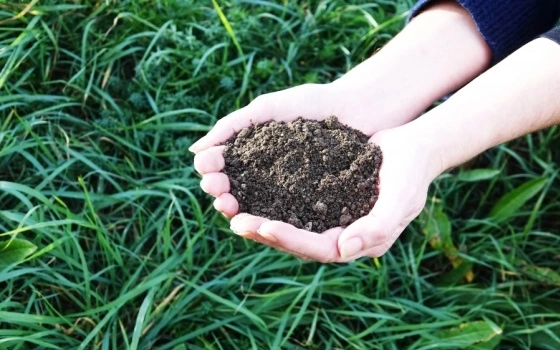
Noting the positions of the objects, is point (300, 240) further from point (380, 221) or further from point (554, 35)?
point (554, 35)

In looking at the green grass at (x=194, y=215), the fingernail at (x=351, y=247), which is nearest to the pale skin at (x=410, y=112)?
the fingernail at (x=351, y=247)

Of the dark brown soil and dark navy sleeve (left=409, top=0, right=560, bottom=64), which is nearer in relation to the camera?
the dark brown soil

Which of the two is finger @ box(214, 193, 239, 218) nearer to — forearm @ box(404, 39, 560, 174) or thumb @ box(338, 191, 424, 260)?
thumb @ box(338, 191, 424, 260)

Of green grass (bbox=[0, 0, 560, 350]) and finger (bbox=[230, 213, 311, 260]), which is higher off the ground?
finger (bbox=[230, 213, 311, 260])

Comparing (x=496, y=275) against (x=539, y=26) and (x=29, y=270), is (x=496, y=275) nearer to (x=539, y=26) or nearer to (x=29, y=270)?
(x=539, y=26)

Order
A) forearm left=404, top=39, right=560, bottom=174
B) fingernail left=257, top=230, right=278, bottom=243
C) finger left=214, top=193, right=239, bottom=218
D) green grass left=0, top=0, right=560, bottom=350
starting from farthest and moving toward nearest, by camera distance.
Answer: green grass left=0, top=0, right=560, bottom=350
forearm left=404, top=39, right=560, bottom=174
finger left=214, top=193, right=239, bottom=218
fingernail left=257, top=230, right=278, bottom=243

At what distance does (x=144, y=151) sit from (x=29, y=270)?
0.57m

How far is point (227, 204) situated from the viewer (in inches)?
60.8

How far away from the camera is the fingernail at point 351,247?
1.41 metres

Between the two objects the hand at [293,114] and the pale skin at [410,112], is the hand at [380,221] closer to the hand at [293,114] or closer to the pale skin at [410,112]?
the pale skin at [410,112]

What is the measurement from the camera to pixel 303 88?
1.78 m

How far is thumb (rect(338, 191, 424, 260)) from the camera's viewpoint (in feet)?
4.67

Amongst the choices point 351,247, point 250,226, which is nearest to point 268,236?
point 250,226

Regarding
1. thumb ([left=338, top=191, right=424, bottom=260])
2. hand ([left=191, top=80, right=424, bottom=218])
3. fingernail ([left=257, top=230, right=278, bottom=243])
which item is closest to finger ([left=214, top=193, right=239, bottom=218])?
hand ([left=191, top=80, right=424, bottom=218])
